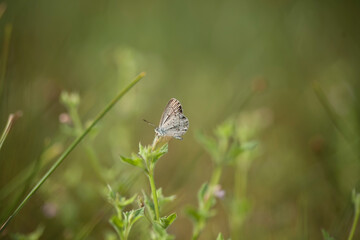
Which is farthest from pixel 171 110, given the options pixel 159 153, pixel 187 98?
pixel 187 98

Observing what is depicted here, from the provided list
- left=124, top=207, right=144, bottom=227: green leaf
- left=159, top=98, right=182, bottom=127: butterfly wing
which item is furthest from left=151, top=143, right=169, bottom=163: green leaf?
left=159, top=98, right=182, bottom=127: butterfly wing

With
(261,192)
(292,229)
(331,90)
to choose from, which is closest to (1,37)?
(261,192)

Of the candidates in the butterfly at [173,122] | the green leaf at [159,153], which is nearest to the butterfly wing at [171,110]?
the butterfly at [173,122]

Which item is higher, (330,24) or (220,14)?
(220,14)

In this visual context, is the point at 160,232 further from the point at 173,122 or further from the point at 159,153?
the point at 173,122

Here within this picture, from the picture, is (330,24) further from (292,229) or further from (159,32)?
(292,229)
